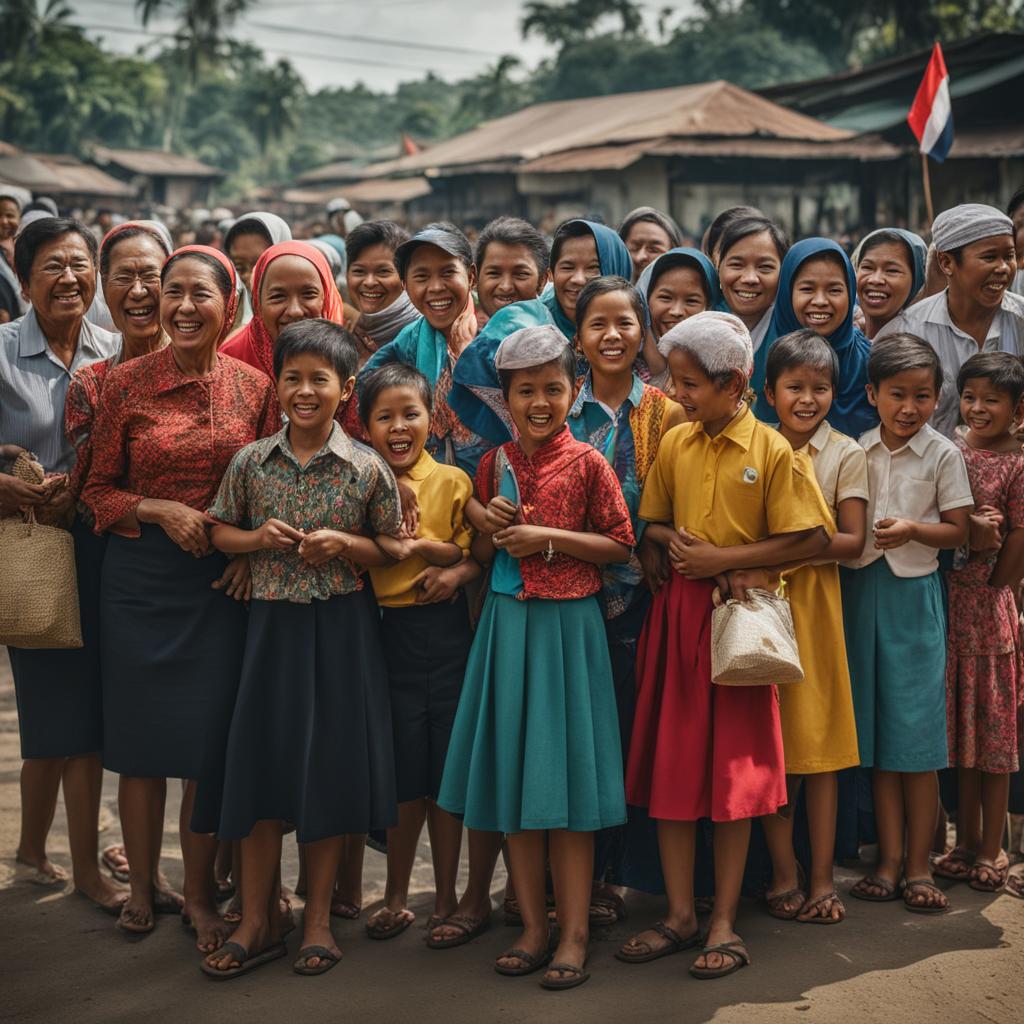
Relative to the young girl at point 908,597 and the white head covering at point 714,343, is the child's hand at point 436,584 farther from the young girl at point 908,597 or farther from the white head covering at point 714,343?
the young girl at point 908,597

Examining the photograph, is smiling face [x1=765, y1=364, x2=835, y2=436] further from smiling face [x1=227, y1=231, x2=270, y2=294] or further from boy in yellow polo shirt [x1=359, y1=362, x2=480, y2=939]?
smiling face [x1=227, y1=231, x2=270, y2=294]

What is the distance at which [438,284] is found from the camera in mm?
3758

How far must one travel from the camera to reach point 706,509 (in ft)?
10.9

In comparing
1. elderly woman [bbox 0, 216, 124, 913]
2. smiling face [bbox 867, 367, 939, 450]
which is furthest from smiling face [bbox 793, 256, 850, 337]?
elderly woman [bbox 0, 216, 124, 913]

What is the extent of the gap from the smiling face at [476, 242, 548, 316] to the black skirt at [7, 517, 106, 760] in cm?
153

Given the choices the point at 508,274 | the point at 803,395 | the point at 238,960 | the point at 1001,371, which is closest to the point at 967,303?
the point at 1001,371

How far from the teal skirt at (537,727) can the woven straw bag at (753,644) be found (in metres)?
0.34

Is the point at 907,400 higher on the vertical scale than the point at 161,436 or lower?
higher

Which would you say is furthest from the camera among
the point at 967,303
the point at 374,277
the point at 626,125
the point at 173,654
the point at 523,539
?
the point at 626,125

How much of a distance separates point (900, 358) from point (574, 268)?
1089 millimetres

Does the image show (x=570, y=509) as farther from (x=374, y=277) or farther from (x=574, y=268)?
(x=374, y=277)

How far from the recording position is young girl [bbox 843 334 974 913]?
352 centimetres

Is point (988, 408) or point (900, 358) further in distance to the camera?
point (988, 408)

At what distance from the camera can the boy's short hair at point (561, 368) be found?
10.7 ft
